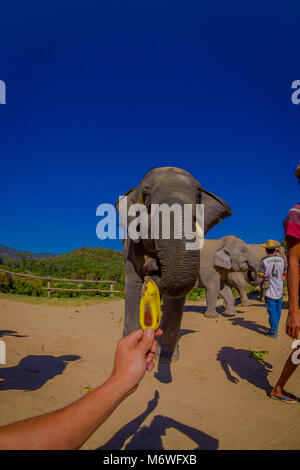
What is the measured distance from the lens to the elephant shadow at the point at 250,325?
24.5 feet

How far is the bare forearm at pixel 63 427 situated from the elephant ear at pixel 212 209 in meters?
3.50

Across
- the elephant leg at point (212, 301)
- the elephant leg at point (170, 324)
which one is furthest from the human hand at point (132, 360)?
the elephant leg at point (212, 301)

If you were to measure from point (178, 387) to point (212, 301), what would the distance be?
6.06 m

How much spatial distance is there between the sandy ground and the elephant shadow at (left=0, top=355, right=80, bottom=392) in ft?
0.04

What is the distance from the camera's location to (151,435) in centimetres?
Result: 314

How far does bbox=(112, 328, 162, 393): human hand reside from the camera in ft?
3.90

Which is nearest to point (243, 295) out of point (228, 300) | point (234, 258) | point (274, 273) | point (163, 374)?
point (228, 300)

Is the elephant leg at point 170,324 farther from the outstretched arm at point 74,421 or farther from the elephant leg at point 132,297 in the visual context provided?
the outstretched arm at point 74,421

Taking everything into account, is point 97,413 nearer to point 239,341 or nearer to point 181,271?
point 181,271

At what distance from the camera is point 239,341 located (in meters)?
6.63

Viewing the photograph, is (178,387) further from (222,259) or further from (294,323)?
(222,259)

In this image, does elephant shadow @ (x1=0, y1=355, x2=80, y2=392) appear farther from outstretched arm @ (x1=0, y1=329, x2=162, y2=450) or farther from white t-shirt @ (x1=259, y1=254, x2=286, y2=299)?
white t-shirt @ (x1=259, y1=254, x2=286, y2=299)
